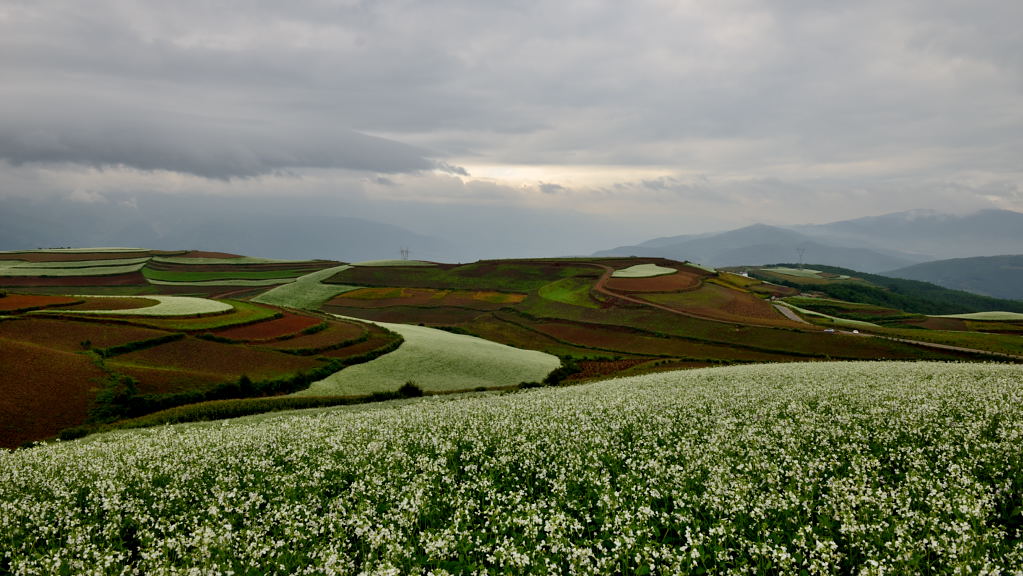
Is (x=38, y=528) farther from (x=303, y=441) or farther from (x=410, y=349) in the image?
(x=410, y=349)

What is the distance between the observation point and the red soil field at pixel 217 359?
51125 millimetres

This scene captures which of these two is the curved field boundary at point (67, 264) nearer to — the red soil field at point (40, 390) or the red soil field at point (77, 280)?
the red soil field at point (77, 280)

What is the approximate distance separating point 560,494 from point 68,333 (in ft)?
228

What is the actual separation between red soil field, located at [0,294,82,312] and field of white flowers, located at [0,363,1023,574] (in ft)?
195

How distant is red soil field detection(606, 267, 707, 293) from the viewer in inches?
4922

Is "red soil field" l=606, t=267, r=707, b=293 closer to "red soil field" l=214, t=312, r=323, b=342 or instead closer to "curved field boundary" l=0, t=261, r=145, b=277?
"red soil field" l=214, t=312, r=323, b=342

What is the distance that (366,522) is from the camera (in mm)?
10109

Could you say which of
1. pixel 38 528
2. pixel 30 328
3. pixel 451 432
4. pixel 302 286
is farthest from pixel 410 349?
pixel 302 286

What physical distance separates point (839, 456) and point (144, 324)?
252 ft

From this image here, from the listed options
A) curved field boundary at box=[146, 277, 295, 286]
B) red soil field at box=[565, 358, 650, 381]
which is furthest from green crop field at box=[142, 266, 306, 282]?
red soil field at box=[565, 358, 650, 381]

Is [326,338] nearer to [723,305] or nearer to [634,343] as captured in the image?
[634,343]

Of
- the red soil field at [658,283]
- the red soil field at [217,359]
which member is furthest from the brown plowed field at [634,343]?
the red soil field at [217,359]

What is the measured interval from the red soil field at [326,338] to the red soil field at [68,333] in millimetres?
14738

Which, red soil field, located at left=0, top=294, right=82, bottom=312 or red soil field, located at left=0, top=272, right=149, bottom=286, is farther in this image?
red soil field, located at left=0, top=272, right=149, bottom=286
